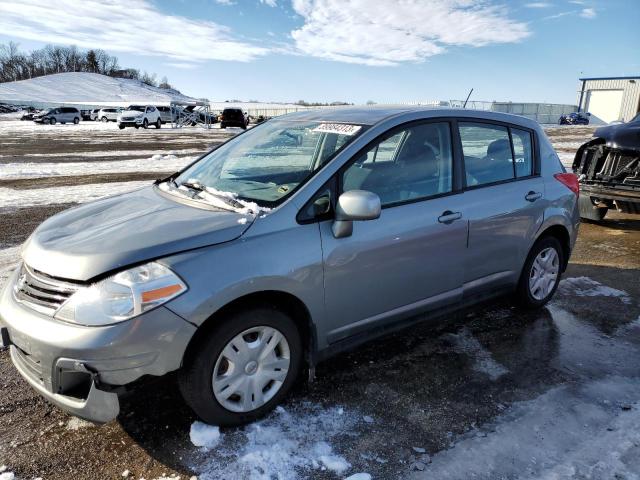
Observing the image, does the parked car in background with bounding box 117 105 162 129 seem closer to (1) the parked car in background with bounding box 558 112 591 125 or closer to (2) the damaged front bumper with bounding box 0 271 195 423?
(2) the damaged front bumper with bounding box 0 271 195 423

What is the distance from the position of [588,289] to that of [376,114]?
3.09 metres

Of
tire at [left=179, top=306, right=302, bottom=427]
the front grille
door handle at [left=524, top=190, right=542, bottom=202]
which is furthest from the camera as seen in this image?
door handle at [left=524, top=190, right=542, bottom=202]

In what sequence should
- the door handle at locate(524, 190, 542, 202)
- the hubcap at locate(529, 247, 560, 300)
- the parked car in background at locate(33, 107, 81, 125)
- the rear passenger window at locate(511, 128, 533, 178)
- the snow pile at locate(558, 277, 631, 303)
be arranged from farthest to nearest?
the parked car in background at locate(33, 107, 81, 125)
the snow pile at locate(558, 277, 631, 303)
the hubcap at locate(529, 247, 560, 300)
the rear passenger window at locate(511, 128, 533, 178)
the door handle at locate(524, 190, 542, 202)

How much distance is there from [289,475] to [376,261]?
50.7 inches

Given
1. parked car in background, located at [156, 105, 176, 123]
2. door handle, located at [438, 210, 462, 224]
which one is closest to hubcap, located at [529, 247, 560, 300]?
door handle, located at [438, 210, 462, 224]

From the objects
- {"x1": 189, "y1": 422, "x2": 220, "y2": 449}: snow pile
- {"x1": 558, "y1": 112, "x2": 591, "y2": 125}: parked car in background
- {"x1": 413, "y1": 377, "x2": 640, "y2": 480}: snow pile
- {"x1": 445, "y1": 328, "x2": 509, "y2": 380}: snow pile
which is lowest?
{"x1": 189, "y1": 422, "x2": 220, "y2": 449}: snow pile

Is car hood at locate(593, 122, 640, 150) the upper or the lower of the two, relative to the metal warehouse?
lower

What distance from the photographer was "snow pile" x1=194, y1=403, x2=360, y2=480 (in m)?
2.41

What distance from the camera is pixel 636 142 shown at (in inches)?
275

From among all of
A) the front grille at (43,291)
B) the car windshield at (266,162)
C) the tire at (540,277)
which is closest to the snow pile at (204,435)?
the front grille at (43,291)

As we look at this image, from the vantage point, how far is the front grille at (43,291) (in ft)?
7.80

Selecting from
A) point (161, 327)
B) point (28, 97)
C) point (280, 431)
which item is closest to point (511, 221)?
point (280, 431)

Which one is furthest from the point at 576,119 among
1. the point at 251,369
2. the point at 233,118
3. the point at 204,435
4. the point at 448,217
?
the point at 204,435

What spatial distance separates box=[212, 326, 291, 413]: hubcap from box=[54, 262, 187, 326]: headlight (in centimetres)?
46
